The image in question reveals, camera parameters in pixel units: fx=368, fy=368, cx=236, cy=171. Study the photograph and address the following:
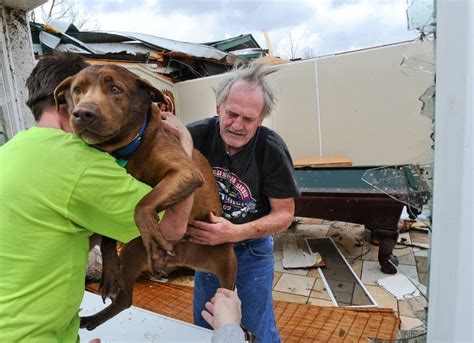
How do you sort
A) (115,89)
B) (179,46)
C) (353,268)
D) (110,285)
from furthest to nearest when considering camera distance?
1. (179,46)
2. (353,268)
3. (110,285)
4. (115,89)

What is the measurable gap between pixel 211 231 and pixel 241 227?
0.17 m

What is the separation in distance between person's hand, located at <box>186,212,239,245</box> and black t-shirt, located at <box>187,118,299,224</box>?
0.73ft

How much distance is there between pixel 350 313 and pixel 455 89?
279 cm

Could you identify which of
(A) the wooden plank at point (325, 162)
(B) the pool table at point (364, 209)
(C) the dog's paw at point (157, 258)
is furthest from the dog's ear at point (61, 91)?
(A) the wooden plank at point (325, 162)

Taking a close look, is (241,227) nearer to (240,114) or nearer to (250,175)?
(250,175)

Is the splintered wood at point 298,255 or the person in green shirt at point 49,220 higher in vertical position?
the person in green shirt at point 49,220

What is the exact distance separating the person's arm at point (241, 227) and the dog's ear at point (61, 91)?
779 mm

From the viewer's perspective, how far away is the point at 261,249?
206 centimetres

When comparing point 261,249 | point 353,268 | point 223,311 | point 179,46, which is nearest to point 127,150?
point 223,311

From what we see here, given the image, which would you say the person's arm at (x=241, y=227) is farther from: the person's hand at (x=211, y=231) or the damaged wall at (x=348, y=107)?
the damaged wall at (x=348, y=107)

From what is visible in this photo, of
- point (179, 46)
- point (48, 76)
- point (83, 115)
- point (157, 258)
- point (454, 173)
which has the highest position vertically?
point (179, 46)

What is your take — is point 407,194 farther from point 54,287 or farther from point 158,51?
point 158,51

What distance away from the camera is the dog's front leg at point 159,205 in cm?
122

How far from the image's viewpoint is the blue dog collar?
149cm
